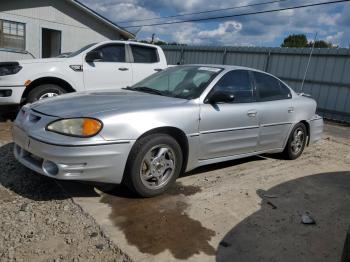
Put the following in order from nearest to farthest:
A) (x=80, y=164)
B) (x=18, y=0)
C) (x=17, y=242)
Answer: (x=17, y=242) < (x=80, y=164) < (x=18, y=0)

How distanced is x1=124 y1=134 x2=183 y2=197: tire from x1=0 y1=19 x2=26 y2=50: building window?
11.9m

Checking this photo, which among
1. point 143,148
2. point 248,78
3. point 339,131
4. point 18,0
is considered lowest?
point 339,131

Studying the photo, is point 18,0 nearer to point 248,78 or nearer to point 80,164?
point 248,78

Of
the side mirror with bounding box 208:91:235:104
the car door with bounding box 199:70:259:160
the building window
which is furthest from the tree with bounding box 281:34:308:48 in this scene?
the side mirror with bounding box 208:91:235:104

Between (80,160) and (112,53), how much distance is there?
15.7 ft

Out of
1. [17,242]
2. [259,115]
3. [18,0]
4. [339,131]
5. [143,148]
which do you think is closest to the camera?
[17,242]

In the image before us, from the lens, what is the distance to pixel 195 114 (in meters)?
4.32

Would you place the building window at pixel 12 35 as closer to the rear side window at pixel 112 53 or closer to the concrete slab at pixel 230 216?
the rear side window at pixel 112 53

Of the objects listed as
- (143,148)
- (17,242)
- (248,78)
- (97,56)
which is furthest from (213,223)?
(97,56)

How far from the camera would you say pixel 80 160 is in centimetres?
349

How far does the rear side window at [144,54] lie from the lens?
8.17 m

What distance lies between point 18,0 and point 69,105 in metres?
11.7

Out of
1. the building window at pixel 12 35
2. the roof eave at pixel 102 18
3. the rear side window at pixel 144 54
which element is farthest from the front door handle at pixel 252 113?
the roof eave at pixel 102 18

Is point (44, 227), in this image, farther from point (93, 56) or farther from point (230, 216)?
point (93, 56)
